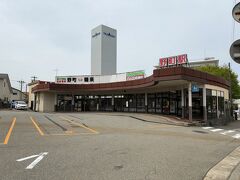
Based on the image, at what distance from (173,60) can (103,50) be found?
1993 inches

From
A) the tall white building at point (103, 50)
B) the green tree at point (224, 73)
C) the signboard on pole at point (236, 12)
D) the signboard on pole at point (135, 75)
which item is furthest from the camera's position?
the tall white building at point (103, 50)

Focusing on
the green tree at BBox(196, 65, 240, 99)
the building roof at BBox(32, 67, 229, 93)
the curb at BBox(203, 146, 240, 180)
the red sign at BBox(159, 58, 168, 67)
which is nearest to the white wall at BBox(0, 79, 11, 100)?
the building roof at BBox(32, 67, 229, 93)

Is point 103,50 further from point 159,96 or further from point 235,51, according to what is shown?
point 235,51

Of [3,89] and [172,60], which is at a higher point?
[172,60]

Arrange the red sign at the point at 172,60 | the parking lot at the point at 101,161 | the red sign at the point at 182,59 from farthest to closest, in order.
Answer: the red sign at the point at 172,60
the red sign at the point at 182,59
the parking lot at the point at 101,161

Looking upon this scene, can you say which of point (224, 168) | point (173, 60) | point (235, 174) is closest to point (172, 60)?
point (173, 60)

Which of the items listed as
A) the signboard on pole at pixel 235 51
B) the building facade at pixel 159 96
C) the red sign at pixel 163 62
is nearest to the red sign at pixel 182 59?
the red sign at pixel 163 62

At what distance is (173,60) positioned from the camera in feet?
95.6

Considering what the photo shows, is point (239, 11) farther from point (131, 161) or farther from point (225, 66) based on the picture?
point (225, 66)

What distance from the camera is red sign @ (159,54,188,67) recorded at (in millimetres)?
27891

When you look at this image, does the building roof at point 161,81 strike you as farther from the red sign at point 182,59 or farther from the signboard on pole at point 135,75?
the signboard on pole at point 135,75

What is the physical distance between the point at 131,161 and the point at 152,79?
52.6 ft

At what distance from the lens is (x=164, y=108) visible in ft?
96.6

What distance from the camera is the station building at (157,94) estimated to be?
21922mm
